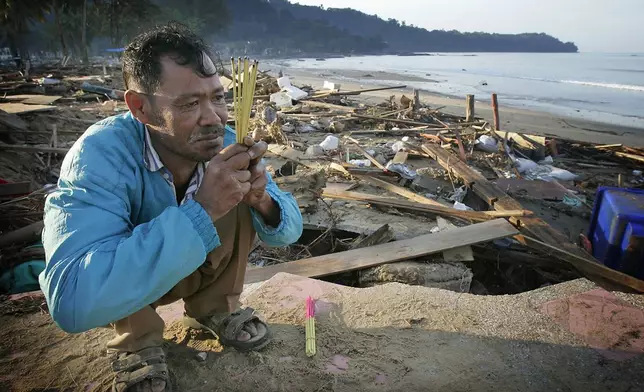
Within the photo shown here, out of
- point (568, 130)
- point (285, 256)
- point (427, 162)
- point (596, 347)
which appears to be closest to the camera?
point (596, 347)

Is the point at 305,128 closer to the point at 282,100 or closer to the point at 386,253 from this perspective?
the point at 282,100

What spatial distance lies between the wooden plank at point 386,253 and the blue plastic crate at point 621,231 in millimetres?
874

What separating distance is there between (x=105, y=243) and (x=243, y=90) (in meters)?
0.83

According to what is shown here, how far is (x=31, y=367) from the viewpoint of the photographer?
6.75 feet

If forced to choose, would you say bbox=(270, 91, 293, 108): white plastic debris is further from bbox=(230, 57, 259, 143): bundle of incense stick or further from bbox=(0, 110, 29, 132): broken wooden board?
bbox=(230, 57, 259, 143): bundle of incense stick

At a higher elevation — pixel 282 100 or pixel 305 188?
pixel 282 100

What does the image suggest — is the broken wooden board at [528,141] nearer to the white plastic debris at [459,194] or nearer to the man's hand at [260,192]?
the white plastic debris at [459,194]

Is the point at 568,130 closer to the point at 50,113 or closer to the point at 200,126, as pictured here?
the point at 200,126

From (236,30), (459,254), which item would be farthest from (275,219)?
(236,30)

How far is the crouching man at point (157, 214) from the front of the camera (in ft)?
4.48

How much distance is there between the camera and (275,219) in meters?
2.01

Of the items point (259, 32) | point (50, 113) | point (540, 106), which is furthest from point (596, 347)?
point (259, 32)

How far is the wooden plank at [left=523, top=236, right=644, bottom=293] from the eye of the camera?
10.2ft

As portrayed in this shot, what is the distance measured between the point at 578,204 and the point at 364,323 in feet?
14.7
